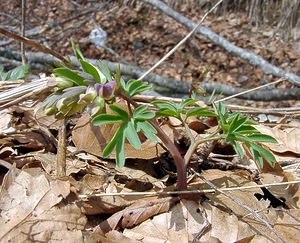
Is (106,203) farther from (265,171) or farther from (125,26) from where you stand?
(125,26)

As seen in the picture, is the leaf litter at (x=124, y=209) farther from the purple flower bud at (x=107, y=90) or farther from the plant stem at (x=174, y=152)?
the purple flower bud at (x=107, y=90)

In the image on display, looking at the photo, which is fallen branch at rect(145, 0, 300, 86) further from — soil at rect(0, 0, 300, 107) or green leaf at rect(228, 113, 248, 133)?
green leaf at rect(228, 113, 248, 133)

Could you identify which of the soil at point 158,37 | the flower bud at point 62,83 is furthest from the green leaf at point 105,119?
the soil at point 158,37

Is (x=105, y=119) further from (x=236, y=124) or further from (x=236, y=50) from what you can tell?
(x=236, y=50)

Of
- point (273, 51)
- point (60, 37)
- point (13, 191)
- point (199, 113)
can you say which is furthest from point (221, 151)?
point (60, 37)

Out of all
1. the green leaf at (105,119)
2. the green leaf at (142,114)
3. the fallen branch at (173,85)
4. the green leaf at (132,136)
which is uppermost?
the green leaf at (142,114)

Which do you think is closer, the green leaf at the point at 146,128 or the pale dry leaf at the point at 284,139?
the green leaf at the point at 146,128

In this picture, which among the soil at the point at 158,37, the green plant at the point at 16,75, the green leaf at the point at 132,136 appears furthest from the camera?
the soil at the point at 158,37

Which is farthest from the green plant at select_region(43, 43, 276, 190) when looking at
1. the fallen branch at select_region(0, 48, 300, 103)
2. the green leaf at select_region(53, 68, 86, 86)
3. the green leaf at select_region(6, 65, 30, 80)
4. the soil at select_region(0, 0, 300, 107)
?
the soil at select_region(0, 0, 300, 107)

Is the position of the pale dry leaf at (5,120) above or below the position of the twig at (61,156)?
below
